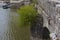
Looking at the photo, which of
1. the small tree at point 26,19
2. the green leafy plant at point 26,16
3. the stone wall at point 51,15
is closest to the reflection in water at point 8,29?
the small tree at point 26,19

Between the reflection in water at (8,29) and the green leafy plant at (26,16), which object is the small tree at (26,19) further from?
the reflection in water at (8,29)

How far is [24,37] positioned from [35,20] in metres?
0.98

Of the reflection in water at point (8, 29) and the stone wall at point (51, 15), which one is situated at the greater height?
the stone wall at point (51, 15)

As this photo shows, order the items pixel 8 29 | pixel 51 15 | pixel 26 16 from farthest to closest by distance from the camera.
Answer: pixel 26 16 < pixel 8 29 < pixel 51 15

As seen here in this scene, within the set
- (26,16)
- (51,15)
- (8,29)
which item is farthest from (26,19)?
(51,15)

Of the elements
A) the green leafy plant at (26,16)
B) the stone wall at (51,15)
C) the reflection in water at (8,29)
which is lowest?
the reflection in water at (8,29)

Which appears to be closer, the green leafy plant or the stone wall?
the stone wall

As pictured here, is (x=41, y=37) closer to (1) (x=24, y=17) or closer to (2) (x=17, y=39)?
(2) (x=17, y=39)

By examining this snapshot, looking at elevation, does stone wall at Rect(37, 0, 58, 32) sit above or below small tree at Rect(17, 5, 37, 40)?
above

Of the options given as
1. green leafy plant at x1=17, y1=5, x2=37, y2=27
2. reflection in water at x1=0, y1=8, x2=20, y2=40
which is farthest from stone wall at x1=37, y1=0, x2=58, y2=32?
green leafy plant at x1=17, y1=5, x2=37, y2=27

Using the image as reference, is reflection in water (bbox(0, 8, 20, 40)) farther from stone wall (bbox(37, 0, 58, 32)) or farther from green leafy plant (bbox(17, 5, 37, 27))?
stone wall (bbox(37, 0, 58, 32))

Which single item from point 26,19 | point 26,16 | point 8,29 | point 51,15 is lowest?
point 8,29

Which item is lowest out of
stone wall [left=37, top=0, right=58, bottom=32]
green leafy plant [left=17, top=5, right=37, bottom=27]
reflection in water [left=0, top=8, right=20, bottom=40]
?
reflection in water [left=0, top=8, right=20, bottom=40]

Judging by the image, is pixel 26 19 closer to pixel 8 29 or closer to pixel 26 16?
pixel 26 16
